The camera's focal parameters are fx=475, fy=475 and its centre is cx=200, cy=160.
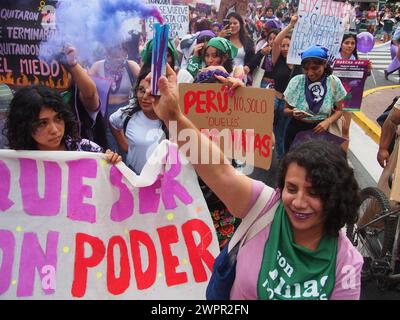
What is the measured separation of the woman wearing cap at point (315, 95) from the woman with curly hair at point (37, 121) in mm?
2343

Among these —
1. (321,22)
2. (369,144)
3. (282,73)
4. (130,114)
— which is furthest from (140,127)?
(369,144)

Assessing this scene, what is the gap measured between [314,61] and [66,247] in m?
2.84

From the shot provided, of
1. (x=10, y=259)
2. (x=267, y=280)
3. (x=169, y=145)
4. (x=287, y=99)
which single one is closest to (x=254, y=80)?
(x=287, y=99)

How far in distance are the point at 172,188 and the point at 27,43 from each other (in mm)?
1576

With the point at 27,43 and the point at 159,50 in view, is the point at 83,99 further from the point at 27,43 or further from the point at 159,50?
the point at 159,50

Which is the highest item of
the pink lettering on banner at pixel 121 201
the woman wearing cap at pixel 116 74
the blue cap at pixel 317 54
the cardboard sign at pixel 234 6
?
the cardboard sign at pixel 234 6

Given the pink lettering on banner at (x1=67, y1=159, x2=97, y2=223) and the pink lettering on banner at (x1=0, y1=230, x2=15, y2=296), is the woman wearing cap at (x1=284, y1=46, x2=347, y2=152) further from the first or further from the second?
the pink lettering on banner at (x1=0, y1=230, x2=15, y2=296)

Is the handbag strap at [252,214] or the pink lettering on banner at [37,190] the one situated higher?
the handbag strap at [252,214]

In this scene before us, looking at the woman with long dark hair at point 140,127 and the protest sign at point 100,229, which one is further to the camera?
the woman with long dark hair at point 140,127

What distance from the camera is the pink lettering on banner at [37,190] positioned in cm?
246

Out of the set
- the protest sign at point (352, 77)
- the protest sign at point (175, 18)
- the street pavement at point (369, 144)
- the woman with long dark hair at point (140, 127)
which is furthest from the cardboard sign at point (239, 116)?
the protest sign at point (175, 18)

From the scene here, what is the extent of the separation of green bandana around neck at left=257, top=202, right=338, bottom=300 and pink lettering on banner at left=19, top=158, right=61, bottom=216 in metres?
1.28

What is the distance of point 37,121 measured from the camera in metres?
2.51

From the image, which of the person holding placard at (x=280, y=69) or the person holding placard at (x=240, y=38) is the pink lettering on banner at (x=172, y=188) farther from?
the person holding placard at (x=240, y=38)
